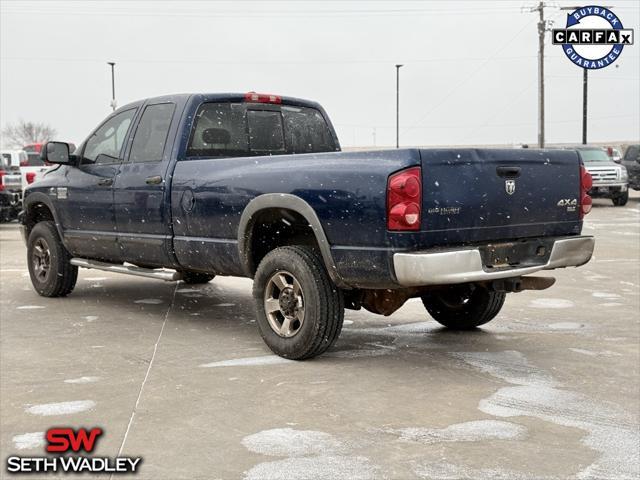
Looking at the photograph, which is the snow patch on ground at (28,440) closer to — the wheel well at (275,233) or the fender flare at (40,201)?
the wheel well at (275,233)

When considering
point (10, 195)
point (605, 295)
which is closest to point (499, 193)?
point (605, 295)

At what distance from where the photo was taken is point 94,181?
26.3 feet

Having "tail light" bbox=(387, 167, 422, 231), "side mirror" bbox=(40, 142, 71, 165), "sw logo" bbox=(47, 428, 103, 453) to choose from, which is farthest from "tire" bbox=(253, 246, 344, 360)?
"side mirror" bbox=(40, 142, 71, 165)

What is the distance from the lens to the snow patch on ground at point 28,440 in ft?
13.5

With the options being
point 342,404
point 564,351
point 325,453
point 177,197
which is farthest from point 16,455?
point 564,351

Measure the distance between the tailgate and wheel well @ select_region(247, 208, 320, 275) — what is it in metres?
1.12

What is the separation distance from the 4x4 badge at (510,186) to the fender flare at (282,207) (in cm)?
126

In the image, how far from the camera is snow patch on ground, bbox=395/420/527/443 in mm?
4223

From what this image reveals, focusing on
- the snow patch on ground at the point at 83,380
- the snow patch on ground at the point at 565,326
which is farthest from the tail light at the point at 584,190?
the snow patch on ground at the point at 83,380

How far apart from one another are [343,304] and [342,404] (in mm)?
1165

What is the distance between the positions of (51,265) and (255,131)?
2878mm

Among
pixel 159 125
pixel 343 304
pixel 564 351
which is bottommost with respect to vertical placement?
pixel 564 351

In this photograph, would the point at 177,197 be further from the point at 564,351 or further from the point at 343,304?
the point at 564,351

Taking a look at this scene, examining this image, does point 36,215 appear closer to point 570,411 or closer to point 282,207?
point 282,207
